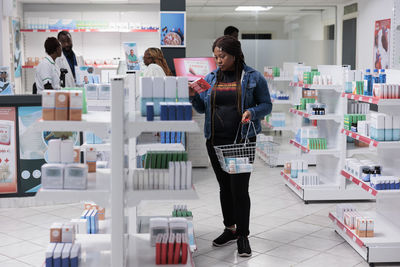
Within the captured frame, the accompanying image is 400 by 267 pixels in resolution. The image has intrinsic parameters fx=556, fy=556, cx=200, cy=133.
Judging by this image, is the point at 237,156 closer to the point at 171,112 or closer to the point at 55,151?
the point at 171,112

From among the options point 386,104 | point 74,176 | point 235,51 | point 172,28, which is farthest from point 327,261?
point 172,28

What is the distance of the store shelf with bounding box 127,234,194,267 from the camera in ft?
11.4

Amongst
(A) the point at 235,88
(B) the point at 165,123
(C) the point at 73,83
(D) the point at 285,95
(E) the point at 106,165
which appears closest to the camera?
(B) the point at 165,123

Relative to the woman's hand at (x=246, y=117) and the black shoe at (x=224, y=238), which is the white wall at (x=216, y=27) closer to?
the black shoe at (x=224, y=238)

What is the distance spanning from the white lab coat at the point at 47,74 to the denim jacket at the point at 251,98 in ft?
9.19

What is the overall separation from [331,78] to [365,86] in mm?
1735

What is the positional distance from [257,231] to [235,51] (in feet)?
6.04

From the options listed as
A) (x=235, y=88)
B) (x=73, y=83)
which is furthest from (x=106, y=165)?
(x=73, y=83)

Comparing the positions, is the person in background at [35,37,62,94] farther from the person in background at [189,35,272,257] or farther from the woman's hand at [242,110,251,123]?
the woman's hand at [242,110,251,123]

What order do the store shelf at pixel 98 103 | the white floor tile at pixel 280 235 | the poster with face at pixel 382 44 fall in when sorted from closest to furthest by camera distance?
the store shelf at pixel 98 103 → the white floor tile at pixel 280 235 → the poster with face at pixel 382 44

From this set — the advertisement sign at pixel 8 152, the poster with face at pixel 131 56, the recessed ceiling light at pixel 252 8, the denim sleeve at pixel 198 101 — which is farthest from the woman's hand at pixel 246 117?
the recessed ceiling light at pixel 252 8

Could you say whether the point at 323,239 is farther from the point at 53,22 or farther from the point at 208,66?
the point at 53,22

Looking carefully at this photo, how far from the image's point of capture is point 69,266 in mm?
3301

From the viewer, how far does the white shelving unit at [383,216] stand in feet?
14.3
